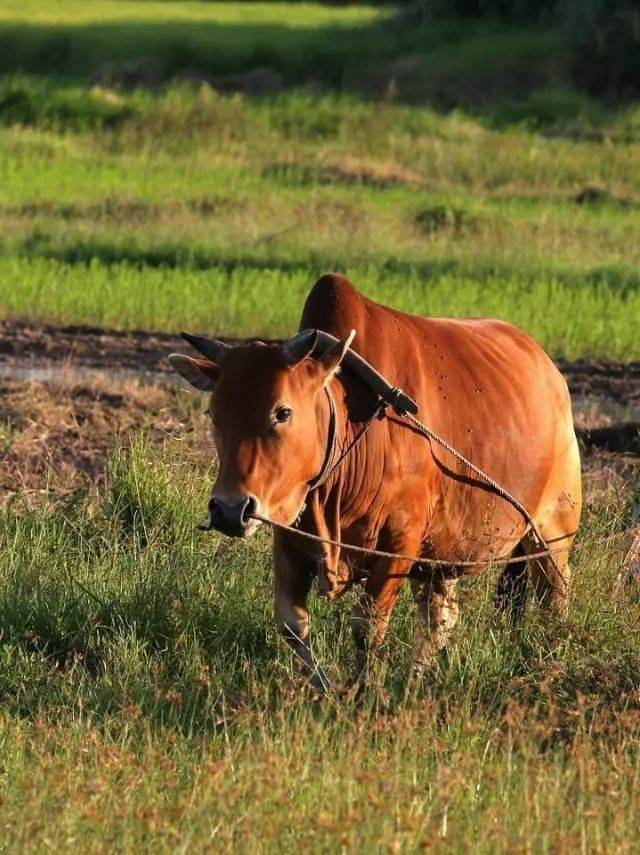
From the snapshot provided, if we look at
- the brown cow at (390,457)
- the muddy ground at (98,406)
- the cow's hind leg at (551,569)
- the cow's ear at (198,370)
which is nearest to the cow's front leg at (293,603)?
the brown cow at (390,457)

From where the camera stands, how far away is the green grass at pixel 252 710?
15.1ft

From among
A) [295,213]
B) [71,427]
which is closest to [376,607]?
[71,427]

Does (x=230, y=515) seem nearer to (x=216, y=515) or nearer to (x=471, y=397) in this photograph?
(x=216, y=515)

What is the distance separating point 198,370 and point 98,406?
4.81 meters

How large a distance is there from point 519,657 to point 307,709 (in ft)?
3.54

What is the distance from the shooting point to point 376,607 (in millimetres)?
6145

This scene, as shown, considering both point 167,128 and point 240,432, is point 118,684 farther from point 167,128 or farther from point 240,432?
point 167,128

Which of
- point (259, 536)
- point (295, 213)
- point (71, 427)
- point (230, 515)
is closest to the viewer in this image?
point (230, 515)

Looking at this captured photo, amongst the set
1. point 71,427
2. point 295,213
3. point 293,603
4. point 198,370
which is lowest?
point 71,427

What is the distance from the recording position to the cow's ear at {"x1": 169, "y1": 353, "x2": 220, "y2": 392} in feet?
18.8

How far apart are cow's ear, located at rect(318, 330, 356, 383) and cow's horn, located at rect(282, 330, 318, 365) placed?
0.42 ft

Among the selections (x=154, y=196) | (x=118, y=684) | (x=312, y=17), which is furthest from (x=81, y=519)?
(x=312, y=17)

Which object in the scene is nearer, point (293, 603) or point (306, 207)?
point (293, 603)

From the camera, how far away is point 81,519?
789 centimetres
